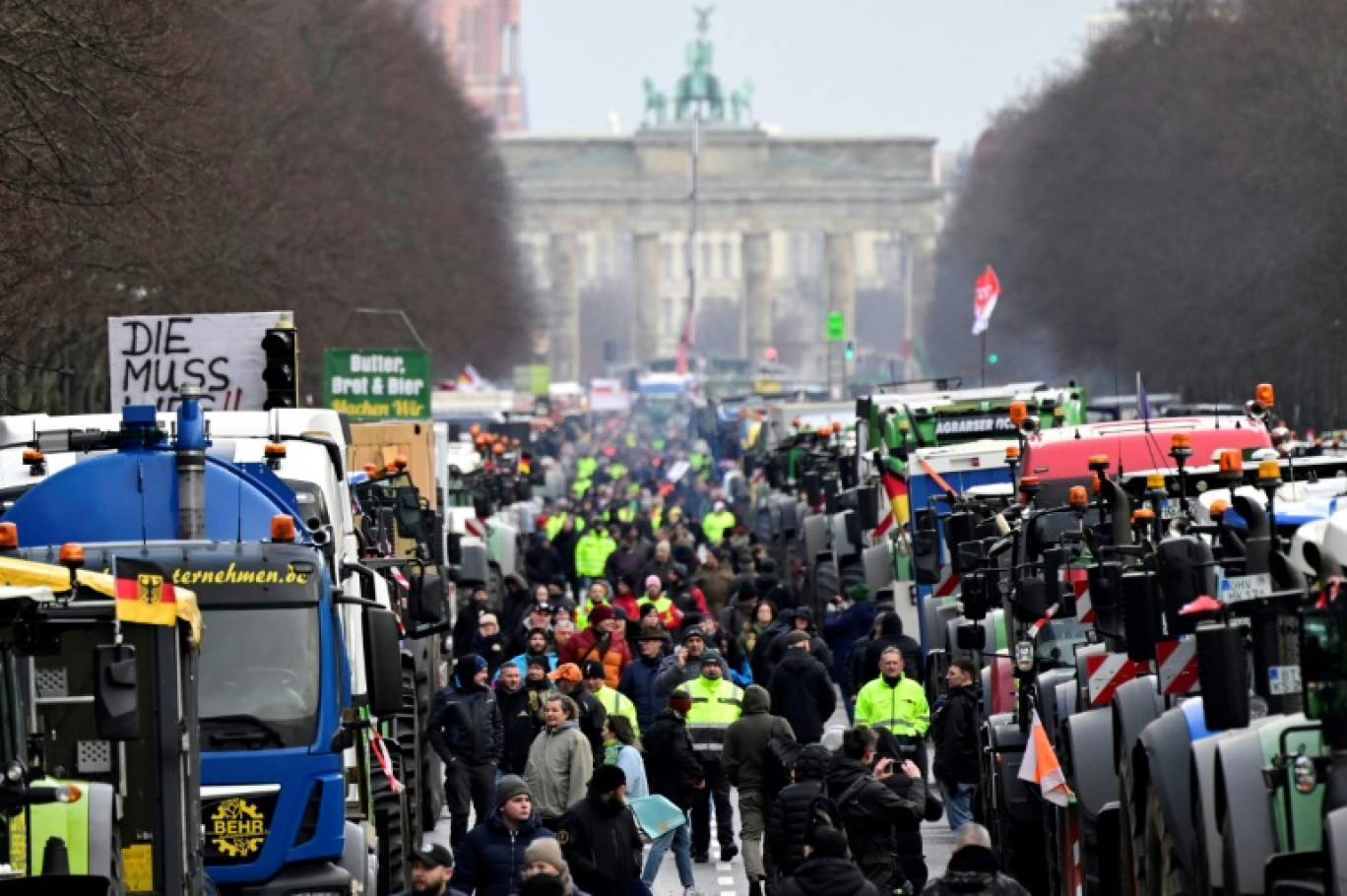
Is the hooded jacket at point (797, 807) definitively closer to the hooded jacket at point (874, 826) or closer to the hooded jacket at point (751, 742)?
the hooded jacket at point (874, 826)

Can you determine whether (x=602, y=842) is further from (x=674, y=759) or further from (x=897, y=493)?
(x=897, y=493)

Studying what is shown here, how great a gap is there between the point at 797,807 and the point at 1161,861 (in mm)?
3244

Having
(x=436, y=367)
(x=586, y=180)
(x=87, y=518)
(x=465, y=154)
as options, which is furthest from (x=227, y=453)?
(x=586, y=180)

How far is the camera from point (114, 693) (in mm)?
12117

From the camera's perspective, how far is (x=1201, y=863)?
41.1 ft

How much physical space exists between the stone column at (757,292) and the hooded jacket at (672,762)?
509 ft

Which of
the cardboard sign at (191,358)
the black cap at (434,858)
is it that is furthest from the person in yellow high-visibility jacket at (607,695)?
the black cap at (434,858)

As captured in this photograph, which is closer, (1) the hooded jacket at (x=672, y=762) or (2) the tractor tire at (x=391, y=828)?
(2) the tractor tire at (x=391, y=828)

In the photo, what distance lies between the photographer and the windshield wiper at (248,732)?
15.8 metres

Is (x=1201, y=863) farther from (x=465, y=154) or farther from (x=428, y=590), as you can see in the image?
(x=465, y=154)

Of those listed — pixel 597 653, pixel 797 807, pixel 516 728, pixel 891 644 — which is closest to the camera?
pixel 797 807

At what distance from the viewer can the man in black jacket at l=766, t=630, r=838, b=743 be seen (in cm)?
2284

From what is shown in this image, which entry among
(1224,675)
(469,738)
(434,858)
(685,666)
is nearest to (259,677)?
(434,858)

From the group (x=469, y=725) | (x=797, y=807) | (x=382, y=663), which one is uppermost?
(x=382, y=663)
